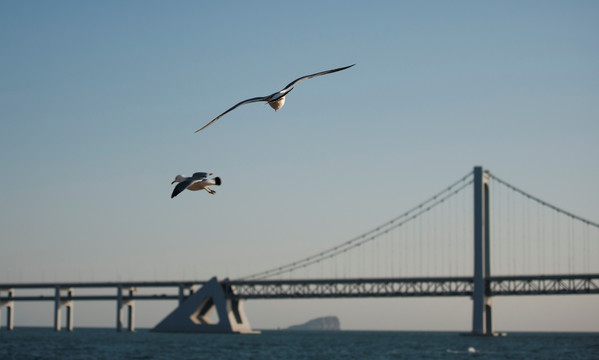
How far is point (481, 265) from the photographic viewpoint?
342 ft

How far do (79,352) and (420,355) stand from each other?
82.9ft

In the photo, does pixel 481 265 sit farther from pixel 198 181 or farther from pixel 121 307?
pixel 198 181

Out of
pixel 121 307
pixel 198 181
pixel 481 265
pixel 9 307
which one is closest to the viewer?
pixel 198 181

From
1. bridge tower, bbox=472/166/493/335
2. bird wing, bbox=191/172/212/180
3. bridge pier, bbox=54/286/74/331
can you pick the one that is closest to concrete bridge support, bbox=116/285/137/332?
bridge pier, bbox=54/286/74/331

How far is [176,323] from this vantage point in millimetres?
119938

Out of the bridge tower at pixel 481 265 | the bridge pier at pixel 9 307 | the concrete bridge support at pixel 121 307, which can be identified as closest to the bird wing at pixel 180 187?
the bridge tower at pixel 481 265

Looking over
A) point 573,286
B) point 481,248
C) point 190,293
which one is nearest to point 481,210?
point 481,248

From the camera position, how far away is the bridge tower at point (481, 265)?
335 feet

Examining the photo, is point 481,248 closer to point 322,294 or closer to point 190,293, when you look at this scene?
point 322,294

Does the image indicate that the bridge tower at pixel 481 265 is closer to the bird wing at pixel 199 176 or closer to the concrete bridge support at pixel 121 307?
the concrete bridge support at pixel 121 307

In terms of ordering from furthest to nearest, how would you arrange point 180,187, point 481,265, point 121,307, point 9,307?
point 9,307 < point 121,307 < point 481,265 < point 180,187

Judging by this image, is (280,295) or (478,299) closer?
(478,299)

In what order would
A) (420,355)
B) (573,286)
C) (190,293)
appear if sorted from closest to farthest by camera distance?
(420,355)
(573,286)
(190,293)

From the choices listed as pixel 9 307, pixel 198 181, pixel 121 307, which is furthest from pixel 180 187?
pixel 9 307
